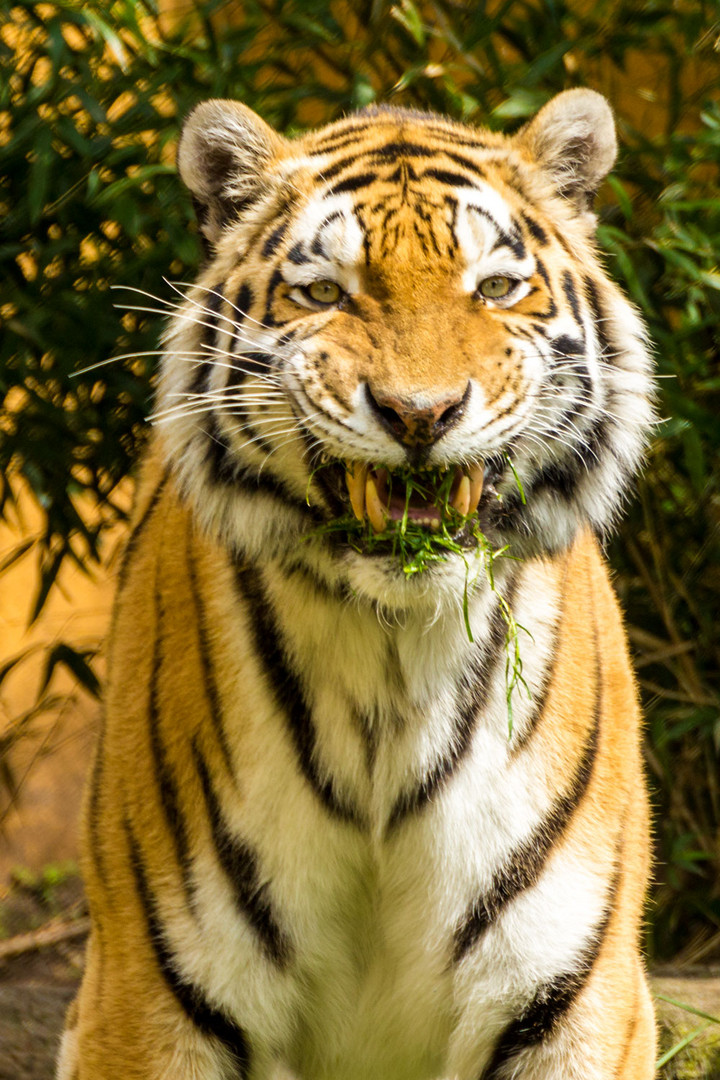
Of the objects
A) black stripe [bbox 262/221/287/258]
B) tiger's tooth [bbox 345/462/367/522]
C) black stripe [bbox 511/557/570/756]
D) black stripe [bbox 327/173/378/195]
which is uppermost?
black stripe [bbox 327/173/378/195]

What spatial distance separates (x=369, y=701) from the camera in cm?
175

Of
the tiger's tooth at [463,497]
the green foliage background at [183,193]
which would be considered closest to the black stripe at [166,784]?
the tiger's tooth at [463,497]

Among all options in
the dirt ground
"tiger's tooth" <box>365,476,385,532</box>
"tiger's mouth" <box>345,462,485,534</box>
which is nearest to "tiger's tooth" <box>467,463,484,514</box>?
"tiger's mouth" <box>345,462,485,534</box>

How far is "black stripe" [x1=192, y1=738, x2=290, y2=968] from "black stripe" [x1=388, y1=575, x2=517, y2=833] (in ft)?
0.59

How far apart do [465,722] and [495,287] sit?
1.79ft

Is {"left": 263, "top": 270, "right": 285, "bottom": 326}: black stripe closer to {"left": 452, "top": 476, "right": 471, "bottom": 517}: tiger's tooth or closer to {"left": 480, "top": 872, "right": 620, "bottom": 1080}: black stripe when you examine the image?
{"left": 452, "top": 476, "right": 471, "bottom": 517}: tiger's tooth

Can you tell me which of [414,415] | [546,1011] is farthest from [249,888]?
[414,415]

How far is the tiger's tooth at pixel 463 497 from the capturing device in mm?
1559

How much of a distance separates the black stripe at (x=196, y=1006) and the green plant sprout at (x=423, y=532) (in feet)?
1.81

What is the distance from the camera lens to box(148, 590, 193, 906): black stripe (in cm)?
178

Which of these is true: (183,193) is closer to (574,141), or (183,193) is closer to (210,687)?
(574,141)

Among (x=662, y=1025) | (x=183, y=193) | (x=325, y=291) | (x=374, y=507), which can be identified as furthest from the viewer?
(x=183, y=193)

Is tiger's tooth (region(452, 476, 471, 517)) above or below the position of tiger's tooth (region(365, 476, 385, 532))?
below

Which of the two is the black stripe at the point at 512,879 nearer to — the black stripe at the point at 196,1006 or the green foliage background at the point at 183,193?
the black stripe at the point at 196,1006
